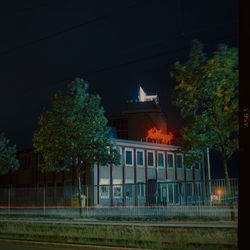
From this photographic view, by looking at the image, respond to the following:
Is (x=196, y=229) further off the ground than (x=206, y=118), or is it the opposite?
(x=206, y=118)

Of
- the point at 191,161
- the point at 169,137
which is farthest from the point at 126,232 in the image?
the point at 169,137

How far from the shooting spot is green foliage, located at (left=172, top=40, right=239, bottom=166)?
1978cm

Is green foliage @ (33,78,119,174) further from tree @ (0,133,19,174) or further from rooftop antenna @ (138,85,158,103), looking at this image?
rooftop antenna @ (138,85,158,103)

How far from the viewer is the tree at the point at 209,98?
19781mm

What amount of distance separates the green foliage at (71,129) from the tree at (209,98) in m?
13.1

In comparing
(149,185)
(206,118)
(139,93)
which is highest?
(139,93)

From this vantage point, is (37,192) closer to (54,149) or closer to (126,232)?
(54,149)

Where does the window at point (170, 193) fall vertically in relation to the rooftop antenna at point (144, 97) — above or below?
below

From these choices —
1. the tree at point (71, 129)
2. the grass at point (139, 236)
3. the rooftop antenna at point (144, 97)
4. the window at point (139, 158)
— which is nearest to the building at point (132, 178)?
the window at point (139, 158)

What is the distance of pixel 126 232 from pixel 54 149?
686 inches

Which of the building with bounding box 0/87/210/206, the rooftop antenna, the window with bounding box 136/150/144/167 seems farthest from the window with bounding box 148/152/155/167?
the rooftop antenna

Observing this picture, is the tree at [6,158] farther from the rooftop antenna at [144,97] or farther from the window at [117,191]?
the rooftop antenna at [144,97]

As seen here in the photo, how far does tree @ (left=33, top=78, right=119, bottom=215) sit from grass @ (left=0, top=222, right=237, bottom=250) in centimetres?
1279

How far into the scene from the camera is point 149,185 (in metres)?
31.0
